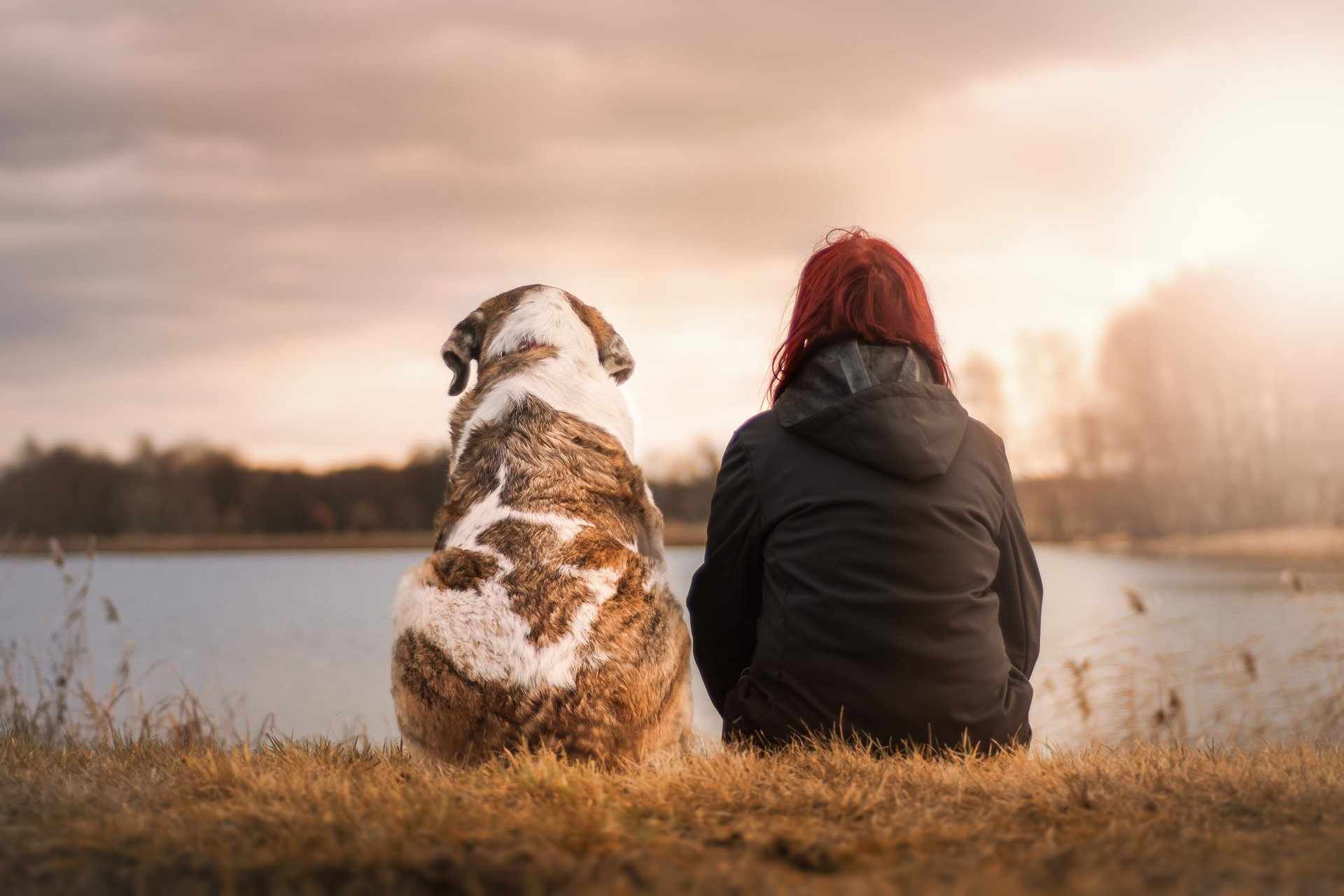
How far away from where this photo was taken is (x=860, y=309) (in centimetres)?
434

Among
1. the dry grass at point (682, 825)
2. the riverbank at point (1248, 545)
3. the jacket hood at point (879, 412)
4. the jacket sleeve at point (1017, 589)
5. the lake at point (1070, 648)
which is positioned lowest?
the riverbank at point (1248, 545)

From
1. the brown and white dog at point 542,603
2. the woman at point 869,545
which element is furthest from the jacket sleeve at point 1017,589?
the brown and white dog at point 542,603

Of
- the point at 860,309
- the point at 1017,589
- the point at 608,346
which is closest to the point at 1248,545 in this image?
the point at 1017,589

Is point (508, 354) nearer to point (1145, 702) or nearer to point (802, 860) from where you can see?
point (802, 860)

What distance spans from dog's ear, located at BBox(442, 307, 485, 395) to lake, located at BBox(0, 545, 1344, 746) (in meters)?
1.93

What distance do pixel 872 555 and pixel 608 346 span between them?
6.47 feet

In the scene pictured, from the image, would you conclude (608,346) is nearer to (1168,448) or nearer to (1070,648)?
(1070,648)

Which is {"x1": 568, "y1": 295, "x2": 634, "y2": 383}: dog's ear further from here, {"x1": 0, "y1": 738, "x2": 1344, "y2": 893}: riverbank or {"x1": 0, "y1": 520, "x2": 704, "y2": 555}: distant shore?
{"x1": 0, "y1": 520, "x2": 704, "y2": 555}: distant shore

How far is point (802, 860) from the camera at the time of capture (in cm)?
284

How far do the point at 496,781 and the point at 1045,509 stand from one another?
30935 millimetres

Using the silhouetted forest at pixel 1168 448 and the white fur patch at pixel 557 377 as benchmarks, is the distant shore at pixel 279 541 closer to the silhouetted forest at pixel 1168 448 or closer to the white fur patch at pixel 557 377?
the silhouetted forest at pixel 1168 448

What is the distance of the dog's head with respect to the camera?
5.16m

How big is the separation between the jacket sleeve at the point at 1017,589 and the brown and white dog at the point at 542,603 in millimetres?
1356

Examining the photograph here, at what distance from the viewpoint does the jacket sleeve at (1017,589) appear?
14.3 ft
